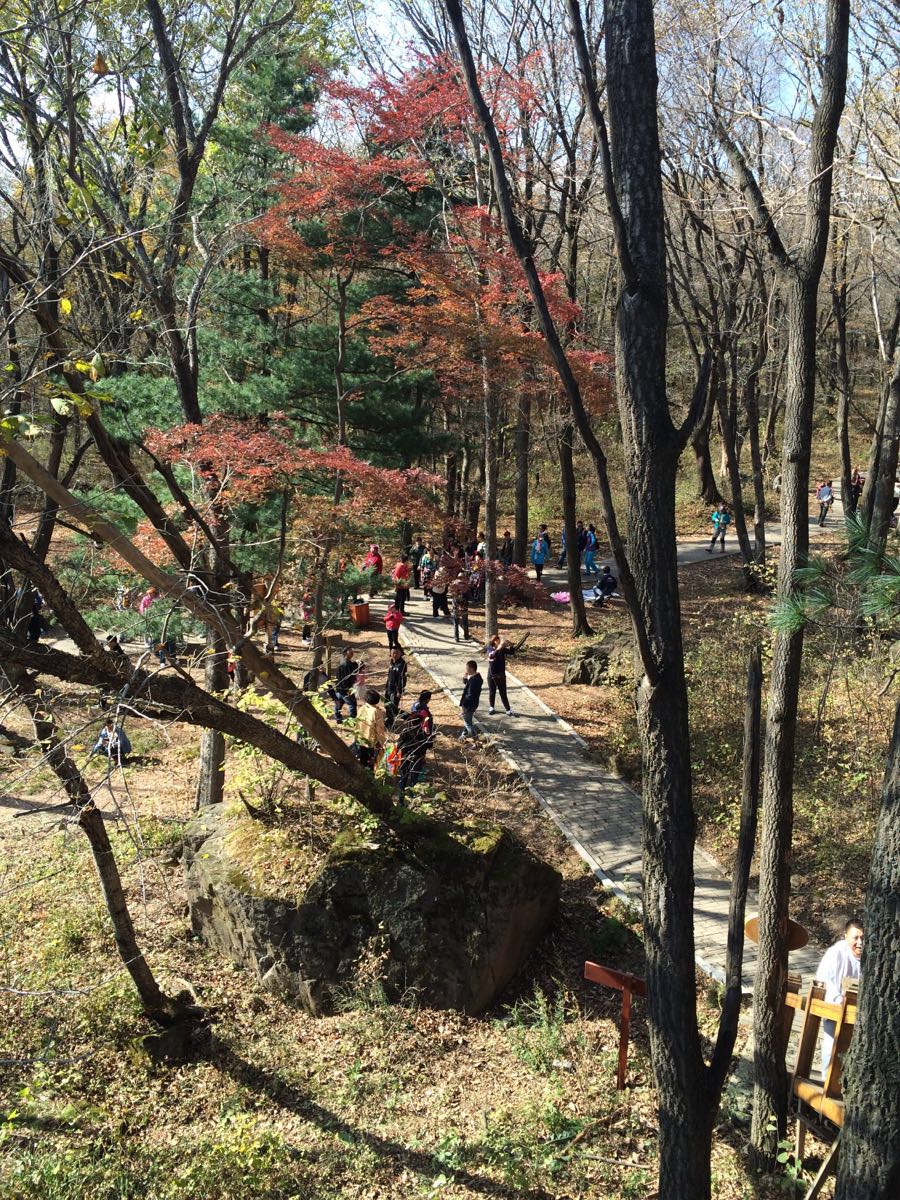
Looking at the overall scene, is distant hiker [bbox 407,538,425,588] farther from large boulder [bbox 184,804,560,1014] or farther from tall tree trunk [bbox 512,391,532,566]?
large boulder [bbox 184,804,560,1014]

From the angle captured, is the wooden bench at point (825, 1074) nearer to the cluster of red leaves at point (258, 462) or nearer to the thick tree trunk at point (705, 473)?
the cluster of red leaves at point (258, 462)

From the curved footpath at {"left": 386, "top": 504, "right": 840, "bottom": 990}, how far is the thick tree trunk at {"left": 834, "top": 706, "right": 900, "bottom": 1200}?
365 centimetres

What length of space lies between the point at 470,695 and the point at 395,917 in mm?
4977

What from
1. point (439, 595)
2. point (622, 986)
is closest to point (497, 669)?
point (439, 595)

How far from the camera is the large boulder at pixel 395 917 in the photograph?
7543 millimetres

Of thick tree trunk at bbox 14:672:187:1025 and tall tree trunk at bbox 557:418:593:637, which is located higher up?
tall tree trunk at bbox 557:418:593:637

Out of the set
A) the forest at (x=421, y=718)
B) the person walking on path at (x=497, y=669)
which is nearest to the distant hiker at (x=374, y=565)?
the forest at (x=421, y=718)

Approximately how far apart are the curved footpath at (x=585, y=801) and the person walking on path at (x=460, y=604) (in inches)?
19.2

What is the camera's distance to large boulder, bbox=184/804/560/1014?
7.54m

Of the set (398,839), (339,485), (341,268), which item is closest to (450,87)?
(341,268)

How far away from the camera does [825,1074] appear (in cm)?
562

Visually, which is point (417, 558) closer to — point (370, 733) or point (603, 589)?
point (603, 589)

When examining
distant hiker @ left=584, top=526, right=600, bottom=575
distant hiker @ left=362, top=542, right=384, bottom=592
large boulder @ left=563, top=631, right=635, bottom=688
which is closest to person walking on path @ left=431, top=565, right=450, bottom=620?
distant hiker @ left=362, top=542, right=384, bottom=592

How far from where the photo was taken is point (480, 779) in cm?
1181
